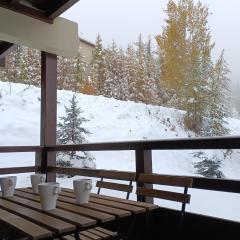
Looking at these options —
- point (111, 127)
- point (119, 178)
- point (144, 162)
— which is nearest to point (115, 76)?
point (111, 127)

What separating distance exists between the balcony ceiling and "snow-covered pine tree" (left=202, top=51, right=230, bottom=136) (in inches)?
392

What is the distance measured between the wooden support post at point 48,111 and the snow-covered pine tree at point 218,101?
31.6 feet

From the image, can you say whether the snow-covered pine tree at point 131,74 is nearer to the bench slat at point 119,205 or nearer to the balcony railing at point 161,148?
the balcony railing at point 161,148

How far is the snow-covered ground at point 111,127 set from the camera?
9.42 meters

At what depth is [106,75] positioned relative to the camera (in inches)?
697

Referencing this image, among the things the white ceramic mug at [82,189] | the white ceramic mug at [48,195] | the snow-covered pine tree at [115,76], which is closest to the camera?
the white ceramic mug at [48,195]

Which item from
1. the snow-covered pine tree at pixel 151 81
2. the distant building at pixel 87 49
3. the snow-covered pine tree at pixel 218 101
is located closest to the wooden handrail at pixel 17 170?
the snow-covered pine tree at pixel 218 101

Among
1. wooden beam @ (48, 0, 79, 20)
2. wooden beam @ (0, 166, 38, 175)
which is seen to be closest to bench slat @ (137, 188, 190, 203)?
wooden beam @ (0, 166, 38, 175)

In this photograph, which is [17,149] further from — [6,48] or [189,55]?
[189,55]

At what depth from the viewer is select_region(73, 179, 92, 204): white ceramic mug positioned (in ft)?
5.41

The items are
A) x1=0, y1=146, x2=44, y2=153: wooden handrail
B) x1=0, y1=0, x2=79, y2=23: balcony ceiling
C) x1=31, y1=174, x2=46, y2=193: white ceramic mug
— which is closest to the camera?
x1=31, y1=174, x2=46, y2=193: white ceramic mug

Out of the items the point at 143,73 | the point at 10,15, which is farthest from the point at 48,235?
the point at 143,73

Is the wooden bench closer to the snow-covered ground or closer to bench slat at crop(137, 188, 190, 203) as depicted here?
bench slat at crop(137, 188, 190, 203)

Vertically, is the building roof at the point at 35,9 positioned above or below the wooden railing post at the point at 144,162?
above
